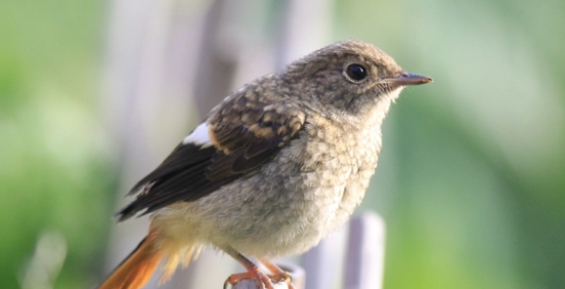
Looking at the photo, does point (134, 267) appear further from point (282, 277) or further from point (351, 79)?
point (351, 79)

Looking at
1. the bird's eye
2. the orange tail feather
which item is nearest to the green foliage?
the orange tail feather

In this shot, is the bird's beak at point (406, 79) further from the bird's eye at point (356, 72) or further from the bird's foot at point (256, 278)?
the bird's foot at point (256, 278)

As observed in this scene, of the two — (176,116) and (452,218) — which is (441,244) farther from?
(176,116)

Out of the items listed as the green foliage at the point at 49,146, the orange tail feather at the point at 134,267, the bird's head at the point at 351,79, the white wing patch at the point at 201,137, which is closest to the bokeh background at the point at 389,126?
the green foliage at the point at 49,146

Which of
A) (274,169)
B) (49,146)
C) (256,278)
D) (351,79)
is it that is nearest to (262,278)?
(256,278)

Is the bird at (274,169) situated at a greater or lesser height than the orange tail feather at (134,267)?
greater
